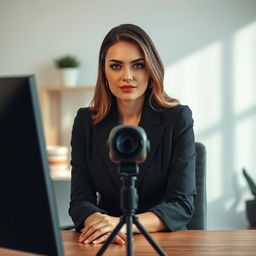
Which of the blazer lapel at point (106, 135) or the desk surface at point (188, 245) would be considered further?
the blazer lapel at point (106, 135)

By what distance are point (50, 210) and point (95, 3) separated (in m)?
3.21

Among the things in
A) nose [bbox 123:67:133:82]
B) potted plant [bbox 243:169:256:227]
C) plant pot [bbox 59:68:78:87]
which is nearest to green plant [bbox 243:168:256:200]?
potted plant [bbox 243:169:256:227]

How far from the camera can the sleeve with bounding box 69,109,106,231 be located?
63.0 inches

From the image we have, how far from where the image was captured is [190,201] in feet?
5.35

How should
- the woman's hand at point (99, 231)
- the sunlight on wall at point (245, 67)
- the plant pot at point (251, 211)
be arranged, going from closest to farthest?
1. the woman's hand at point (99, 231)
2. the plant pot at point (251, 211)
3. the sunlight on wall at point (245, 67)

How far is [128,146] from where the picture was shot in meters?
0.90

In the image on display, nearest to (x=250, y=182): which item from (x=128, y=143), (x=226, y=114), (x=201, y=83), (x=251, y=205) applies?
(x=251, y=205)

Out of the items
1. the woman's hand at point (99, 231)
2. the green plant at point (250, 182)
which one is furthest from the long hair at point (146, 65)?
the green plant at point (250, 182)

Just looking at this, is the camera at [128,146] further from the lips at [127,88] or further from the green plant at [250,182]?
the green plant at [250,182]

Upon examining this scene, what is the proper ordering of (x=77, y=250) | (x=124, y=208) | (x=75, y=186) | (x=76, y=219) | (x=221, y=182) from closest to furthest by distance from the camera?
(x=124, y=208), (x=77, y=250), (x=76, y=219), (x=75, y=186), (x=221, y=182)

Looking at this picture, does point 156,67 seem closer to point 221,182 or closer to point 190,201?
point 190,201

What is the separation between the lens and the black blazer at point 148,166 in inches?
64.9

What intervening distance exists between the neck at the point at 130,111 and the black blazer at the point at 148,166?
0.11 ft

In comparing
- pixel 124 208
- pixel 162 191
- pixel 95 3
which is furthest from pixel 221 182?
pixel 124 208
